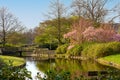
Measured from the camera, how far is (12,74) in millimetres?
7102

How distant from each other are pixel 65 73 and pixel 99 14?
50792 millimetres

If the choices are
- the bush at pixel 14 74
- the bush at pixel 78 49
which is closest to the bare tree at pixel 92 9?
the bush at pixel 78 49

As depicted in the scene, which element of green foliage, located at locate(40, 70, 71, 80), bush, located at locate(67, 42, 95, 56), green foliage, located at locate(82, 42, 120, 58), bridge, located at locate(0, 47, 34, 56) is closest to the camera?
green foliage, located at locate(40, 70, 71, 80)

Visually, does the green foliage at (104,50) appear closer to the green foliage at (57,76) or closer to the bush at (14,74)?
the bush at (14,74)

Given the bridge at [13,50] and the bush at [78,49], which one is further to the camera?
the bridge at [13,50]

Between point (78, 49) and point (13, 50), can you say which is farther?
A: point (13, 50)

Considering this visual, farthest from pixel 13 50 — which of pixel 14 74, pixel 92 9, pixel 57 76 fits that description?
pixel 57 76

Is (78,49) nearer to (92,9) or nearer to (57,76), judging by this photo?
(92,9)

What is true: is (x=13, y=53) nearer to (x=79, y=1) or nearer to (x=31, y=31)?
(x=79, y=1)

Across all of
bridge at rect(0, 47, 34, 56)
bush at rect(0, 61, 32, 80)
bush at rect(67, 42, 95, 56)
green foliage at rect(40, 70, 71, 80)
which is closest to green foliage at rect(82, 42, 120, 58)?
bush at rect(67, 42, 95, 56)

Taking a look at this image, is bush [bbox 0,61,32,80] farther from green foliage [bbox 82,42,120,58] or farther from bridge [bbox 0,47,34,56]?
bridge [bbox 0,47,34,56]

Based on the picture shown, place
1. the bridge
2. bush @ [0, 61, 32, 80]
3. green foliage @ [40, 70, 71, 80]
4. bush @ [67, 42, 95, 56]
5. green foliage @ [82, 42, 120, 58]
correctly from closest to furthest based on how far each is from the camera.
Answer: green foliage @ [40, 70, 71, 80], bush @ [0, 61, 32, 80], green foliage @ [82, 42, 120, 58], bush @ [67, 42, 95, 56], the bridge

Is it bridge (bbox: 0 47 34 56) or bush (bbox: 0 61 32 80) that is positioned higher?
bridge (bbox: 0 47 34 56)

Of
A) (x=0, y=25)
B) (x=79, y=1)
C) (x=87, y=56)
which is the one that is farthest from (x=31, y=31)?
(x=87, y=56)
